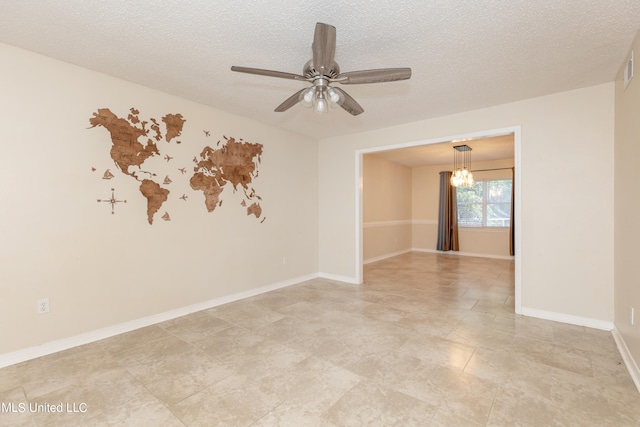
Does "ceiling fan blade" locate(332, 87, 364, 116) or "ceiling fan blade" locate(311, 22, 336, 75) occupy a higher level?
"ceiling fan blade" locate(311, 22, 336, 75)

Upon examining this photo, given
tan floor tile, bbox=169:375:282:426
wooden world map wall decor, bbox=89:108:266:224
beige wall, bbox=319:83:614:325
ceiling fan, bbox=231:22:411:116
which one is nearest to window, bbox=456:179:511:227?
beige wall, bbox=319:83:614:325

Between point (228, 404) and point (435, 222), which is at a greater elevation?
point (435, 222)

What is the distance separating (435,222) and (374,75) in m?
7.46

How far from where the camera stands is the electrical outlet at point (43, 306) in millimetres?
2543

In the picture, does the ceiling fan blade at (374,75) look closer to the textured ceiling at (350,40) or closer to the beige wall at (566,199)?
the textured ceiling at (350,40)

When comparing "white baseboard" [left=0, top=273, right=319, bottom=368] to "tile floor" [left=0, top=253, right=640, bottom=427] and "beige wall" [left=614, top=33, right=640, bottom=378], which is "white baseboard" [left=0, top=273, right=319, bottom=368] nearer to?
"tile floor" [left=0, top=253, right=640, bottom=427]

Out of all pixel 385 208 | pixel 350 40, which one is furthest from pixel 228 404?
Answer: pixel 385 208

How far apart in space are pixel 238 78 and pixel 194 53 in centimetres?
54

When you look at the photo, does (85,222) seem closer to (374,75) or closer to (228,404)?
(228,404)

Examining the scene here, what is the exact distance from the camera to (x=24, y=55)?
2461 millimetres

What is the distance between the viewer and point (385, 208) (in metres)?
7.78

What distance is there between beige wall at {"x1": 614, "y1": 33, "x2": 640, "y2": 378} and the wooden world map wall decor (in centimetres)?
401

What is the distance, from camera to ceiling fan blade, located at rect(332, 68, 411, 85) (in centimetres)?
205

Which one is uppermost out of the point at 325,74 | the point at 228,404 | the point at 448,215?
the point at 325,74
